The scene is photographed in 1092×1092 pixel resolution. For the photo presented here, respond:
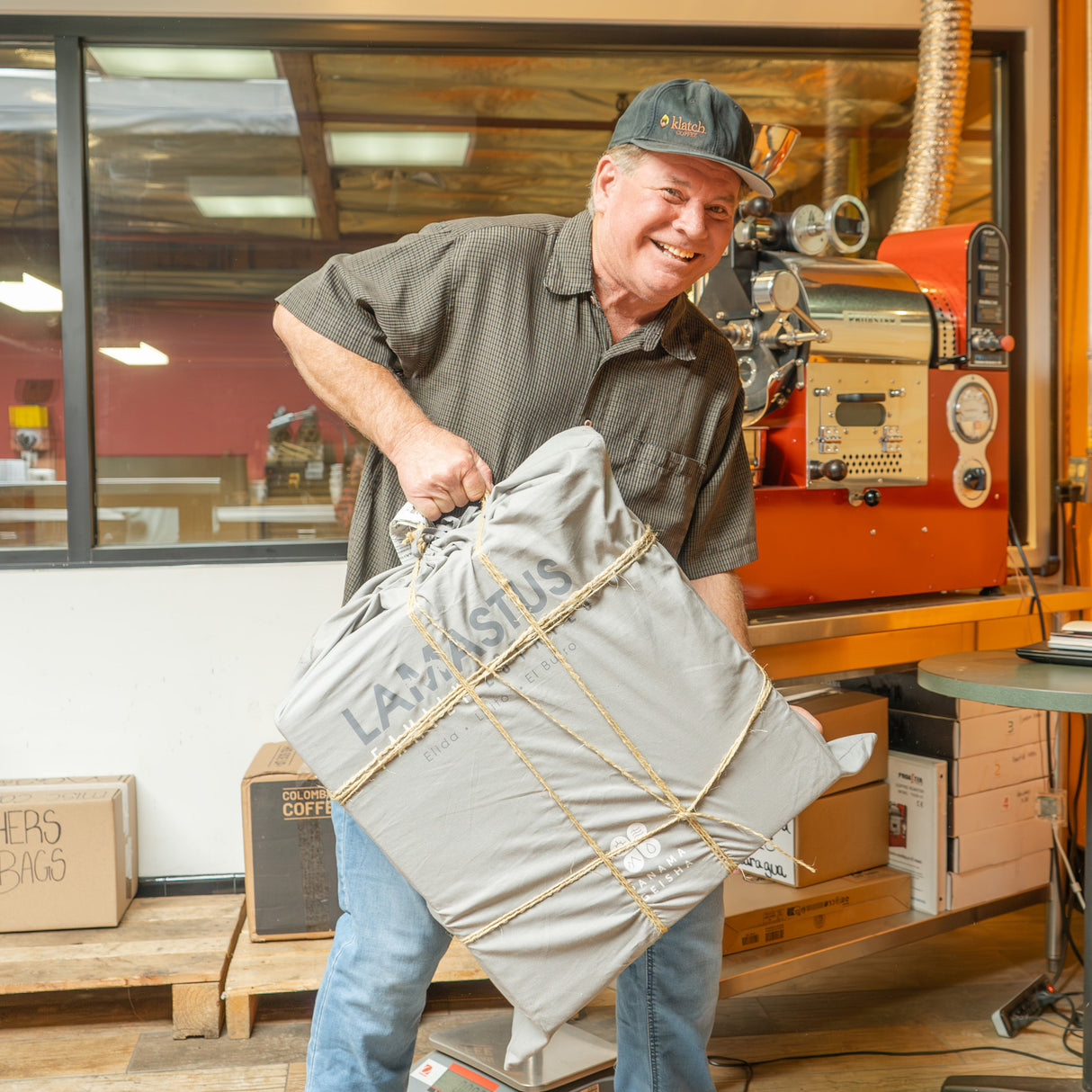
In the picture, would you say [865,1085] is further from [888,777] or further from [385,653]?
[385,653]

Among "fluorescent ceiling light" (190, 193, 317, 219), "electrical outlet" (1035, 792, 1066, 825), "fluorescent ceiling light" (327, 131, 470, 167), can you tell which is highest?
"fluorescent ceiling light" (327, 131, 470, 167)

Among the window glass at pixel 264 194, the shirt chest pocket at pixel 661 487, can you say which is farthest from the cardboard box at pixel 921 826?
the window glass at pixel 264 194

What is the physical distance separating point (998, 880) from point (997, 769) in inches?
9.3

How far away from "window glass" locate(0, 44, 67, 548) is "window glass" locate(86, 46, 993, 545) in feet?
0.33

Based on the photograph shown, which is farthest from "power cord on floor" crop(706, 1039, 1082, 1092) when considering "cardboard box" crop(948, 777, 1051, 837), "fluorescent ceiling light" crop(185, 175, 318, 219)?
"fluorescent ceiling light" crop(185, 175, 318, 219)

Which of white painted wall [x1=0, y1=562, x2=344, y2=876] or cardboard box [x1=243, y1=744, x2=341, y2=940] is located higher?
white painted wall [x1=0, y1=562, x2=344, y2=876]

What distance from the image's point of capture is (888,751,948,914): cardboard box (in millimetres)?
2174

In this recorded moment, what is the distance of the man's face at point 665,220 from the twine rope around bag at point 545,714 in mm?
371

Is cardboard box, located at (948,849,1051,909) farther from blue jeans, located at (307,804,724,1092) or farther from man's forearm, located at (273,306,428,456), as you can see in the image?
man's forearm, located at (273,306,428,456)

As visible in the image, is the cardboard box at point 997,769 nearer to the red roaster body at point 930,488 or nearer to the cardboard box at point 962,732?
the cardboard box at point 962,732

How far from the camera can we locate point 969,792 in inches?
87.7

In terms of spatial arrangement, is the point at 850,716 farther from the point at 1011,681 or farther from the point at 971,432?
the point at 971,432

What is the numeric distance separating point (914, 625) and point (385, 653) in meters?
1.35

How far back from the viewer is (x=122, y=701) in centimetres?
256
